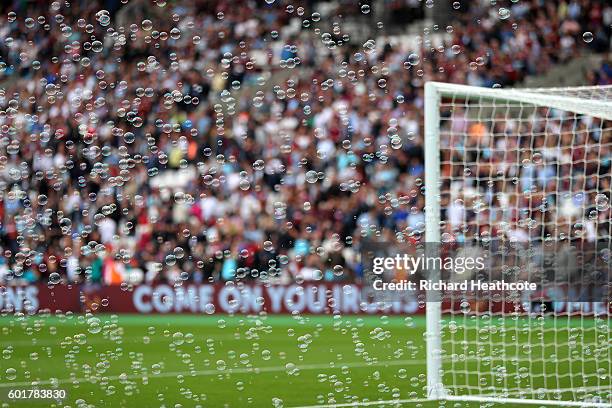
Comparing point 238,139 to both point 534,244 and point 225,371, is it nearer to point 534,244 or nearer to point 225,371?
point 534,244

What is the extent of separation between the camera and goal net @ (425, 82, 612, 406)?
40.6 feet

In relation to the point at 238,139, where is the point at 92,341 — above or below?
below

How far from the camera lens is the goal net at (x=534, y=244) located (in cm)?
1238

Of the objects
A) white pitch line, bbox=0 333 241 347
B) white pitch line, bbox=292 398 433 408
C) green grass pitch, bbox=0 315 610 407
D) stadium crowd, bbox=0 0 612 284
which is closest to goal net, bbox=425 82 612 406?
green grass pitch, bbox=0 315 610 407

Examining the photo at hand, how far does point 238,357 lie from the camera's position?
46.3 feet

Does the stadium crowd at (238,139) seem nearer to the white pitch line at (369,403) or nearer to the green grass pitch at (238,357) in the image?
the green grass pitch at (238,357)

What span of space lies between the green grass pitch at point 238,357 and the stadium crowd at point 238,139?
123 cm

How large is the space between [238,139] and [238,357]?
779cm

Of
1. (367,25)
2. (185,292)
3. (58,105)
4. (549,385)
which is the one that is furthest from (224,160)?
(549,385)

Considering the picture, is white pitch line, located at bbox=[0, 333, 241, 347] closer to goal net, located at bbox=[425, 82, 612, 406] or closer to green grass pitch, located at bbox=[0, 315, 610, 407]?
green grass pitch, located at bbox=[0, 315, 610, 407]

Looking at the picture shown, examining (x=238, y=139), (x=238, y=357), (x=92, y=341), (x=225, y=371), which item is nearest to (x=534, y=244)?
(x=238, y=357)

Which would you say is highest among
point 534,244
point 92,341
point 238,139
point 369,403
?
point 238,139

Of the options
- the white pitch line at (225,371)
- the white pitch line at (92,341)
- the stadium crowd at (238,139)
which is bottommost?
the white pitch line at (92,341)

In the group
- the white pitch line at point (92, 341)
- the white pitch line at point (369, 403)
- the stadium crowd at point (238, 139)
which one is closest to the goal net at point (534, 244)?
the stadium crowd at point (238, 139)
